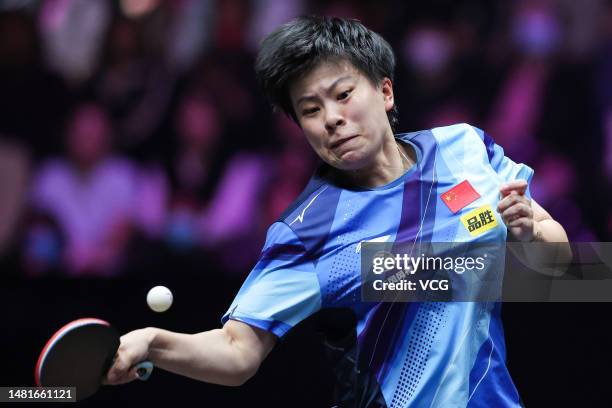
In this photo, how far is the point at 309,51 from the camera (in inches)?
88.9

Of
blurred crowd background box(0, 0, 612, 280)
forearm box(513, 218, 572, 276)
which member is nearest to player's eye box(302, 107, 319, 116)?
forearm box(513, 218, 572, 276)

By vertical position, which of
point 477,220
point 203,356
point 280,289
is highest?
point 477,220

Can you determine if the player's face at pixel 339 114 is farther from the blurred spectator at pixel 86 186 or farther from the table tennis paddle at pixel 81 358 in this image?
the blurred spectator at pixel 86 186

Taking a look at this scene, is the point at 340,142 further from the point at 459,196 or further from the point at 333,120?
the point at 459,196

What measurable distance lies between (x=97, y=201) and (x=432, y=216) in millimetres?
2189

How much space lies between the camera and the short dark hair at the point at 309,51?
227 cm

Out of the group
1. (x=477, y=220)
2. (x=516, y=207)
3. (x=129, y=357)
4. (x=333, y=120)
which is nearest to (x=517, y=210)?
(x=516, y=207)

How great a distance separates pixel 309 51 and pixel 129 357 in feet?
2.82

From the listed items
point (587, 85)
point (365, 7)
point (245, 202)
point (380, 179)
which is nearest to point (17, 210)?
point (245, 202)

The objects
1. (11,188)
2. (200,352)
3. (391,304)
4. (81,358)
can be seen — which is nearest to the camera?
(81,358)

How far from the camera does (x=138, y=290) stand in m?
3.98

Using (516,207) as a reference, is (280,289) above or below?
below

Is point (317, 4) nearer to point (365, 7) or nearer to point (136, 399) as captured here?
point (365, 7)

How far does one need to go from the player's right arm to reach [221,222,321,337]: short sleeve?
3cm
